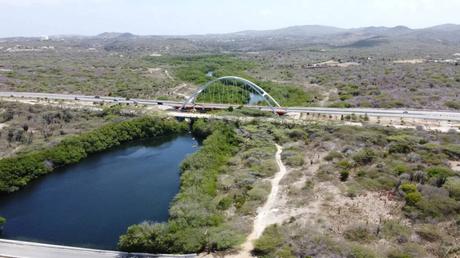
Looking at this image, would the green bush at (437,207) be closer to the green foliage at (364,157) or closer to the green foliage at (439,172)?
the green foliage at (439,172)

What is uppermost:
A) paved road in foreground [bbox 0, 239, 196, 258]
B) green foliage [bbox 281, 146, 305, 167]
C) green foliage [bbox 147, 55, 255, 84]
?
green foliage [bbox 147, 55, 255, 84]

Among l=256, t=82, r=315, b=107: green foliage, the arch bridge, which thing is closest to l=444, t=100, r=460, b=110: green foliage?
l=256, t=82, r=315, b=107: green foliage

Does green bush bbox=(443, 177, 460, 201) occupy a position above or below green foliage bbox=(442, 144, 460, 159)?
below

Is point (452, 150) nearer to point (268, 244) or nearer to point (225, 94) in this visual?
point (268, 244)

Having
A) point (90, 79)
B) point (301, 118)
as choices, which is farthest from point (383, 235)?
point (90, 79)

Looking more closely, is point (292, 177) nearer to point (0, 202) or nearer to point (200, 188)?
point (200, 188)

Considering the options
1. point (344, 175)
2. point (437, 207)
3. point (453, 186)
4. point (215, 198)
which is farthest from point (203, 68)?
point (437, 207)

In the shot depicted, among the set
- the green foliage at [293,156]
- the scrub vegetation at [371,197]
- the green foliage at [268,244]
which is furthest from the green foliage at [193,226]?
the green foliage at [293,156]

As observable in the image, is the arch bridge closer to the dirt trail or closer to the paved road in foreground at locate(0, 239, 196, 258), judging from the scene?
the dirt trail
